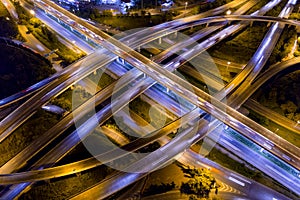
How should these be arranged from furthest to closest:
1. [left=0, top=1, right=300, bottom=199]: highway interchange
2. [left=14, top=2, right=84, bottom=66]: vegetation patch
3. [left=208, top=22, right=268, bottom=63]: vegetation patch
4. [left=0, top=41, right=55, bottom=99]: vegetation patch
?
1. [left=208, top=22, right=268, bottom=63]: vegetation patch
2. [left=14, top=2, right=84, bottom=66]: vegetation patch
3. [left=0, top=41, right=55, bottom=99]: vegetation patch
4. [left=0, top=1, right=300, bottom=199]: highway interchange

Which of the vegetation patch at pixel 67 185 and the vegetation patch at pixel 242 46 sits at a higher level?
the vegetation patch at pixel 242 46

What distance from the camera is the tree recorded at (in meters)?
52.4

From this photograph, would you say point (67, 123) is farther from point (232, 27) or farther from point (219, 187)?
point (232, 27)

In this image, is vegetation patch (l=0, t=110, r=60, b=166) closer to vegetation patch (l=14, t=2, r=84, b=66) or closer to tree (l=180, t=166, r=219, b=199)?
A: vegetation patch (l=14, t=2, r=84, b=66)

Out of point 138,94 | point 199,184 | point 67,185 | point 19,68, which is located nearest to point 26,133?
point 67,185

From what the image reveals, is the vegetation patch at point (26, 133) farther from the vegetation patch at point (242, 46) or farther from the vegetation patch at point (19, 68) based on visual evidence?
the vegetation patch at point (242, 46)

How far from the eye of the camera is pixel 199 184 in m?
52.6

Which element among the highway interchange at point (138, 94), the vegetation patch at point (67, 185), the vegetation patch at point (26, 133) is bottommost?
the vegetation patch at point (67, 185)

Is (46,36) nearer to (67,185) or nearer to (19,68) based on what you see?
(19,68)

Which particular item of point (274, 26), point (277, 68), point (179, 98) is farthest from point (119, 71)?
point (274, 26)

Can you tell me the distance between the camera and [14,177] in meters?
49.9

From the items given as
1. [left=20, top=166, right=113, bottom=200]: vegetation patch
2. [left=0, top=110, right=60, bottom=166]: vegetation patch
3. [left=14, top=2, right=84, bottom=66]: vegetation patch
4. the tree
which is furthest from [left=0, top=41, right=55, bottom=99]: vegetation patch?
the tree

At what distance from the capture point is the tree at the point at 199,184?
52375 mm

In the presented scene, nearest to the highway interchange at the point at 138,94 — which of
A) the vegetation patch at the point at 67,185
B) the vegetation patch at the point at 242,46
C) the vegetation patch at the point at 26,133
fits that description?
the vegetation patch at the point at 26,133
